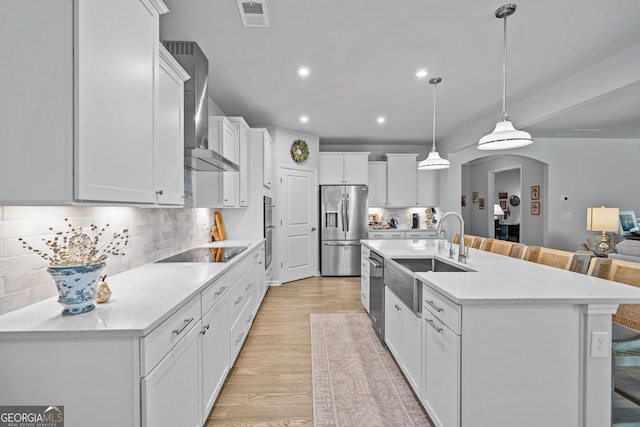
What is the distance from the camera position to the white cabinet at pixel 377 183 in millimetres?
6211

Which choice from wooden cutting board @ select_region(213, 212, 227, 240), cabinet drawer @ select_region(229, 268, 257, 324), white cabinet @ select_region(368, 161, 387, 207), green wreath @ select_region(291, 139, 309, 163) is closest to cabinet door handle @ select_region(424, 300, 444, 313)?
cabinet drawer @ select_region(229, 268, 257, 324)

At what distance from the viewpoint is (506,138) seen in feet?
7.09

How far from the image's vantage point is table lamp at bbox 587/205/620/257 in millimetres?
4465

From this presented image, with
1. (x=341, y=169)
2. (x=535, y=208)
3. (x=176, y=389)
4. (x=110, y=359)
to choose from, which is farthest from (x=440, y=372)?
(x=535, y=208)

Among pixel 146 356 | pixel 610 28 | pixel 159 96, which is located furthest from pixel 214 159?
pixel 610 28

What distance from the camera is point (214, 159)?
2.39 meters

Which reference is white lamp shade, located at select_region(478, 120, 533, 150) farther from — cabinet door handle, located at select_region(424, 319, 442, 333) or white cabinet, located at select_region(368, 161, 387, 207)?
white cabinet, located at select_region(368, 161, 387, 207)

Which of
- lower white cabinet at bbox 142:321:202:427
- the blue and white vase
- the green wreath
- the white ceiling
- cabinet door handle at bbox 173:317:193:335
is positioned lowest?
lower white cabinet at bbox 142:321:202:427

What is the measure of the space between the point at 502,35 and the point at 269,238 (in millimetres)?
3588

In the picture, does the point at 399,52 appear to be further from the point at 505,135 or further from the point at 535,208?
the point at 535,208

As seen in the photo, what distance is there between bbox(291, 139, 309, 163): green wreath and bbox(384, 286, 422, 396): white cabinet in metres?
3.30

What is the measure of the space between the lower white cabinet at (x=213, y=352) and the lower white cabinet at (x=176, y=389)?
0.10 metres

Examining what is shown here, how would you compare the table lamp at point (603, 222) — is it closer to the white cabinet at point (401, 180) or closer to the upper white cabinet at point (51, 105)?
A: the white cabinet at point (401, 180)

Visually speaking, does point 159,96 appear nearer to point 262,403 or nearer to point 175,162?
point 175,162
